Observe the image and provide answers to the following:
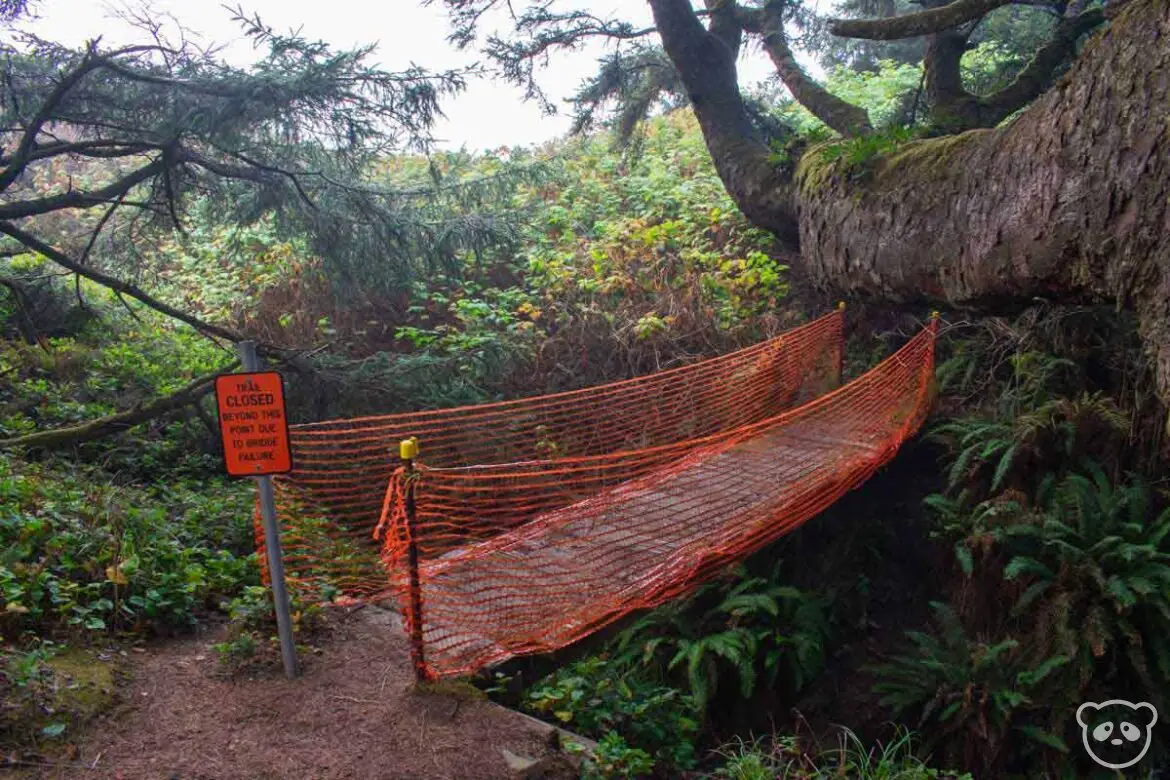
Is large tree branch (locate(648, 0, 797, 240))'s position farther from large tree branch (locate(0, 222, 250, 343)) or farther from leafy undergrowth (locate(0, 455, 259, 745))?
leafy undergrowth (locate(0, 455, 259, 745))

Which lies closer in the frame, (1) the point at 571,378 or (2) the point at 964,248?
(2) the point at 964,248

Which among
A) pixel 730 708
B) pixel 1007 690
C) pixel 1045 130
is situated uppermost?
pixel 1045 130

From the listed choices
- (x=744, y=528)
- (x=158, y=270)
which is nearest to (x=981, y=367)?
(x=744, y=528)

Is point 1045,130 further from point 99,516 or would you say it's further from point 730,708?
point 99,516

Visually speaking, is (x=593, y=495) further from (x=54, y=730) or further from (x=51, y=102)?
(x=51, y=102)

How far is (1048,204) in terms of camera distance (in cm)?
331

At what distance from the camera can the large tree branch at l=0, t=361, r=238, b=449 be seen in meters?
5.70

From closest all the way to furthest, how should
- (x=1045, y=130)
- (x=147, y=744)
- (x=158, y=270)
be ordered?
(x=147, y=744) → (x=1045, y=130) → (x=158, y=270)

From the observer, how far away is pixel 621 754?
3.20m

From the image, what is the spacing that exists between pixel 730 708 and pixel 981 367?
342cm

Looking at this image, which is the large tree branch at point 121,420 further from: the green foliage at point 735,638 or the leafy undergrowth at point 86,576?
the green foliage at point 735,638

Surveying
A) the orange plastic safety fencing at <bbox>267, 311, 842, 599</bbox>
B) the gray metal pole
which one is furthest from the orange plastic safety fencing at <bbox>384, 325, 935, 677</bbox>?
the gray metal pole

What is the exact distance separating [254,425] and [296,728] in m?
1.15

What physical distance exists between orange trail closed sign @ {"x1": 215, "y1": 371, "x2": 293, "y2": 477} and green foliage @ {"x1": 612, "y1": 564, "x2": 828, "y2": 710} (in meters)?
2.38
